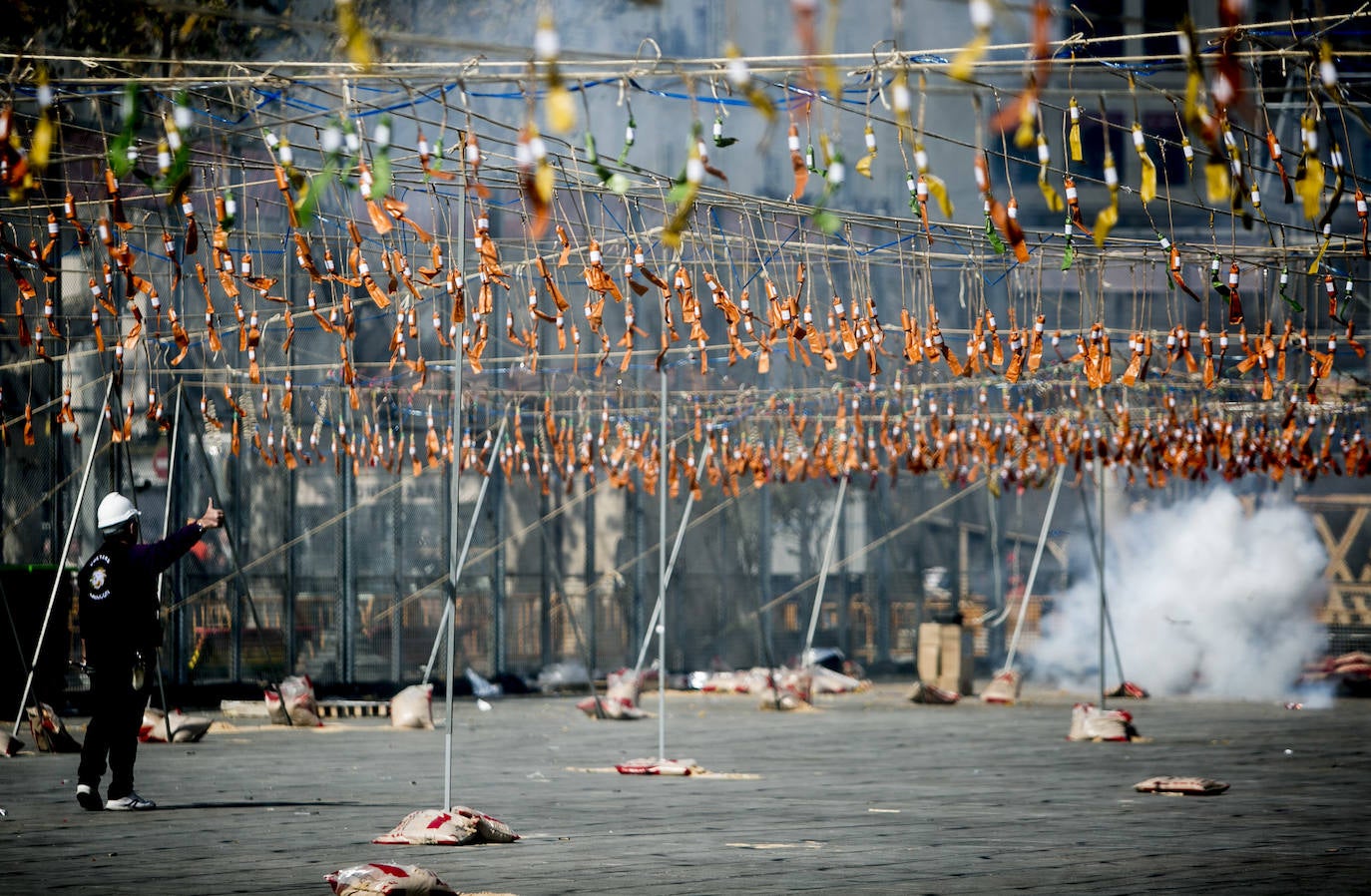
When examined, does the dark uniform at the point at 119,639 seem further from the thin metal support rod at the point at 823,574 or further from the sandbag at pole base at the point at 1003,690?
the sandbag at pole base at the point at 1003,690

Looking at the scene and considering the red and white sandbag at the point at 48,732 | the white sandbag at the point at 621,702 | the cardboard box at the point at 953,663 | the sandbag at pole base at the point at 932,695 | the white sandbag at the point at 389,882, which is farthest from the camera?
the cardboard box at the point at 953,663

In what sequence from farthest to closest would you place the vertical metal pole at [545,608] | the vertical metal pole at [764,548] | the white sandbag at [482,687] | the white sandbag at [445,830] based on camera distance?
the vertical metal pole at [764,548] → the vertical metal pole at [545,608] → the white sandbag at [482,687] → the white sandbag at [445,830]

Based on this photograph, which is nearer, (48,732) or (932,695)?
(48,732)

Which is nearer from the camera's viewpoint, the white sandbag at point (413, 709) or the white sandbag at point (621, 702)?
the white sandbag at point (413, 709)

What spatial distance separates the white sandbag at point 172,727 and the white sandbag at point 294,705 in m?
2.43

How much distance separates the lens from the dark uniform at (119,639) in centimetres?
1048

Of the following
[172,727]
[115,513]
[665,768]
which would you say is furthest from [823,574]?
[115,513]

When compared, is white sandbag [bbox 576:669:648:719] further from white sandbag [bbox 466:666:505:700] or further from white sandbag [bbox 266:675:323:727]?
white sandbag [bbox 466:666:505:700]

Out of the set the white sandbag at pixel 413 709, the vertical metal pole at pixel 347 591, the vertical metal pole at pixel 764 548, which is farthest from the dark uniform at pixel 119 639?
the vertical metal pole at pixel 764 548

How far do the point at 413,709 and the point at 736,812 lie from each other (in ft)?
29.1

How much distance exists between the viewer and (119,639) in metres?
10.6

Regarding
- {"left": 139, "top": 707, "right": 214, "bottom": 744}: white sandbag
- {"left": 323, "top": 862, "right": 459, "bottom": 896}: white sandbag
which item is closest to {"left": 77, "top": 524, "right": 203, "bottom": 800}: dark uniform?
{"left": 323, "top": 862, "right": 459, "bottom": 896}: white sandbag

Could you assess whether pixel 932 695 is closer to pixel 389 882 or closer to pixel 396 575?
pixel 396 575

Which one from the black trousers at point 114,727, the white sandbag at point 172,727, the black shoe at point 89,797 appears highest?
the black trousers at point 114,727
